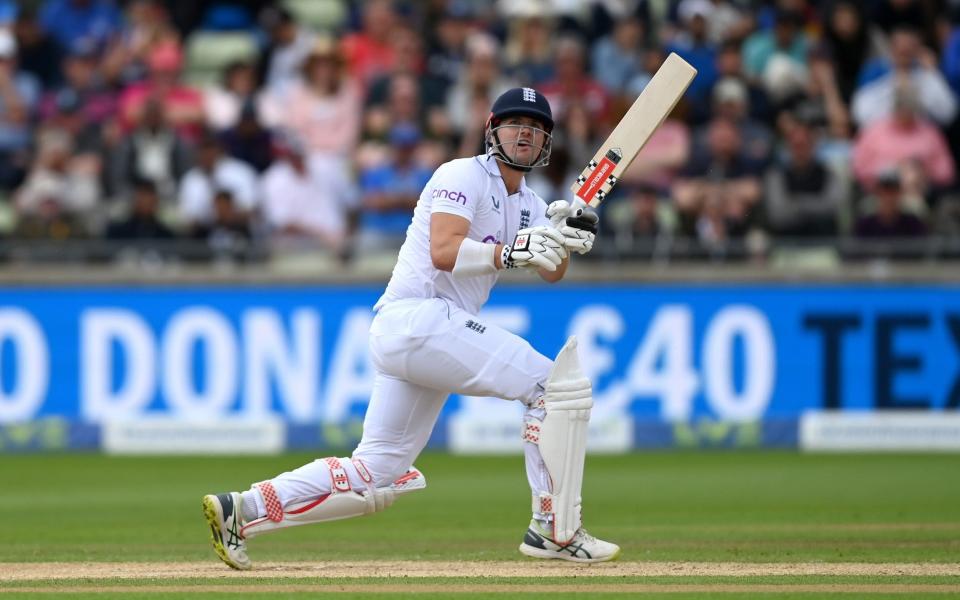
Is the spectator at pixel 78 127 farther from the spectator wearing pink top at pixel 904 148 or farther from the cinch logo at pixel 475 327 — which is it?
the cinch logo at pixel 475 327

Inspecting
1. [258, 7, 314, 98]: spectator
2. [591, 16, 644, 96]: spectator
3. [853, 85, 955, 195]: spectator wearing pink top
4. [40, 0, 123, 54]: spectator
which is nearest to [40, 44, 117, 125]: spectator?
[40, 0, 123, 54]: spectator

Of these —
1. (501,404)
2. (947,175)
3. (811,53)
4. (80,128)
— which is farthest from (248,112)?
(947,175)

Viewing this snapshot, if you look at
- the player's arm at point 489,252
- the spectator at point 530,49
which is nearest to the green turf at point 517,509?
the player's arm at point 489,252

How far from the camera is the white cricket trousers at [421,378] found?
6051mm

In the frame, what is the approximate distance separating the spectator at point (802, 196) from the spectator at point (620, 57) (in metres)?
1.72

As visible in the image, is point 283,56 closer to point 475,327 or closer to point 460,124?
point 460,124

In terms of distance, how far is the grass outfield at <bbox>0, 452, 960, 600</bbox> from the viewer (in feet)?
18.9

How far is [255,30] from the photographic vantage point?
15.4 m

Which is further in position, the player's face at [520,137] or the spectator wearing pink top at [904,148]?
the spectator wearing pink top at [904,148]

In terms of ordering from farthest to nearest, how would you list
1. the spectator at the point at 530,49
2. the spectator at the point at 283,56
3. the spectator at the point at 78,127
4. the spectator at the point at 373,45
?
the spectator at the point at 283,56 < the spectator at the point at 373,45 < the spectator at the point at 530,49 < the spectator at the point at 78,127

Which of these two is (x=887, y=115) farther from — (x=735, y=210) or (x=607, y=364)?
(x=607, y=364)

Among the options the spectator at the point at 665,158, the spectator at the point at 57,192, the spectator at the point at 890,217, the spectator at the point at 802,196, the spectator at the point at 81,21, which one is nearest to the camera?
the spectator at the point at 890,217

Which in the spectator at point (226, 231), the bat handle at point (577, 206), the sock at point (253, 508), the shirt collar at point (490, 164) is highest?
the spectator at point (226, 231)

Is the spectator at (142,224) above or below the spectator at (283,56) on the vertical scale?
below
